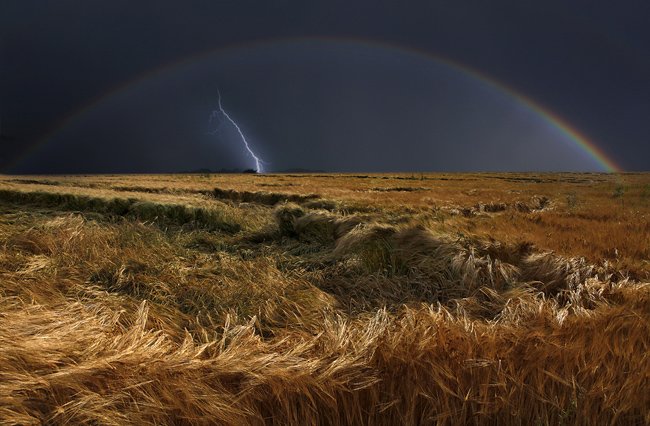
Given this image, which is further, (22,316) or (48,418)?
(22,316)

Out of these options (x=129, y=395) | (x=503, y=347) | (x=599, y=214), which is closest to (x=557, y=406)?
A: (x=503, y=347)

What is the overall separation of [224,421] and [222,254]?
554 cm

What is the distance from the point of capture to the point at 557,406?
6.14 feet

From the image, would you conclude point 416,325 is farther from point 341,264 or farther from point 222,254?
point 222,254

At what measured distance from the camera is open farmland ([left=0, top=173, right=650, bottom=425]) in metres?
1.88

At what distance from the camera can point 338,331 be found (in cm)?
294

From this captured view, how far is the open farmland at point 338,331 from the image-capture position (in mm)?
1885

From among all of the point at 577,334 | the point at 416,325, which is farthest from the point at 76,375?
the point at 577,334

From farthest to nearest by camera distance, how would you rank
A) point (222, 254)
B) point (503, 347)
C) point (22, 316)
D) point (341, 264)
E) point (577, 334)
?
point (222, 254)
point (341, 264)
point (22, 316)
point (577, 334)
point (503, 347)

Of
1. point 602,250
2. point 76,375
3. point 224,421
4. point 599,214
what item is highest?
point 599,214

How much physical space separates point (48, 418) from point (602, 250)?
23.2ft

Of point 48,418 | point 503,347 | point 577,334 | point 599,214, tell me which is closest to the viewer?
point 48,418

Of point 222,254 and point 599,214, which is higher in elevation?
point 599,214

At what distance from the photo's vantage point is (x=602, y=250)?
5707 mm
